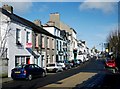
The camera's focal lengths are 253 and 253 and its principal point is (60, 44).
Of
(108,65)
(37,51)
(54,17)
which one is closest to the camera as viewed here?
(37,51)

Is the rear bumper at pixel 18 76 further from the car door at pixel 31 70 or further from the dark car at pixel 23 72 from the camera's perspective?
the car door at pixel 31 70

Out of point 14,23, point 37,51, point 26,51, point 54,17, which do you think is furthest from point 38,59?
point 54,17

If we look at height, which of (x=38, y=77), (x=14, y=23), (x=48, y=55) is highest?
(x=14, y=23)

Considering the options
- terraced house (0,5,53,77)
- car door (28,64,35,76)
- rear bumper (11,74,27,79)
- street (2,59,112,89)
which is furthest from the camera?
terraced house (0,5,53,77)

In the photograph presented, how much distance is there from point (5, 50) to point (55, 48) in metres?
22.2

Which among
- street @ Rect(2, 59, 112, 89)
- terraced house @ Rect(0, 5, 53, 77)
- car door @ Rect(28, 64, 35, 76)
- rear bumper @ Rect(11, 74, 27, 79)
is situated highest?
terraced house @ Rect(0, 5, 53, 77)

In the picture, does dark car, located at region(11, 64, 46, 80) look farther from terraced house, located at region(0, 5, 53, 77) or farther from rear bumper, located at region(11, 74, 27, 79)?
terraced house, located at region(0, 5, 53, 77)

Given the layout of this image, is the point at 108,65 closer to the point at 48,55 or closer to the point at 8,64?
the point at 48,55

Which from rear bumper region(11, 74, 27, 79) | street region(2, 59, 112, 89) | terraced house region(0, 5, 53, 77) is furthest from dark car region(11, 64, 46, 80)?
terraced house region(0, 5, 53, 77)

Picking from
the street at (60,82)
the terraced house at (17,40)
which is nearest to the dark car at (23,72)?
the street at (60,82)

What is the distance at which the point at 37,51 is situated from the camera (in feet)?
121

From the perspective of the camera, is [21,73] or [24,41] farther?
[24,41]

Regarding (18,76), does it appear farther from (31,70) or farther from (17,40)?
(17,40)

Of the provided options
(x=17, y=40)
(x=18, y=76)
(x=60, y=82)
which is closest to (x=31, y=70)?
(x=18, y=76)
